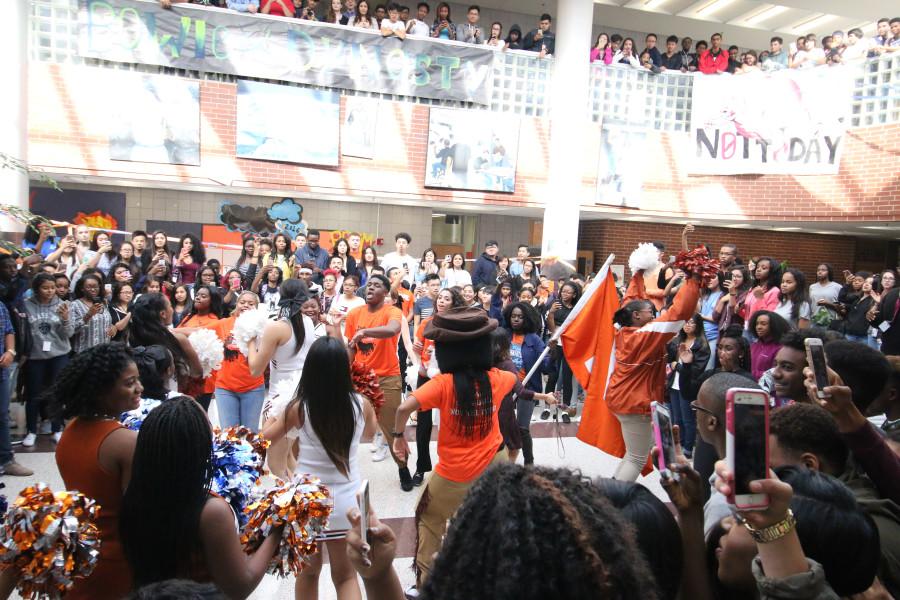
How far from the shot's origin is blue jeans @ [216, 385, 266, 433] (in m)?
4.99

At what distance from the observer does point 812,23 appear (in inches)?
653

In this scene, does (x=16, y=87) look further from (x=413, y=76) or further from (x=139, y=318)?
(x=139, y=318)

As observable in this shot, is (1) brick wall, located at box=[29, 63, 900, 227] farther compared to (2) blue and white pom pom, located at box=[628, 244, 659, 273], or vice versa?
(1) brick wall, located at box=[29, 63, 900, 227]

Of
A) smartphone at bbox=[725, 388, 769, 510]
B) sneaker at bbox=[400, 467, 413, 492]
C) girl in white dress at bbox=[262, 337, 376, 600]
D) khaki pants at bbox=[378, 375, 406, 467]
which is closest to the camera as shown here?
smartphone at bbox=[725, 388, 769, 510]

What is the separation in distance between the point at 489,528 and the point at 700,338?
16.8 feet

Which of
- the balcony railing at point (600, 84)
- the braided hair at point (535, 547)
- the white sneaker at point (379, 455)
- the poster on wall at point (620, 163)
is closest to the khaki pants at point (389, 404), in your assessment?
the white sneaker at point (379, 455)

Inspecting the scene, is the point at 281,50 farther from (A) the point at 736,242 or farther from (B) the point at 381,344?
(A) the point at 736,242

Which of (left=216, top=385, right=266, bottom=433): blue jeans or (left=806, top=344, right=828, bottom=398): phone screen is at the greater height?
(left=806, top=344, right=828, bottom=398): phone screen

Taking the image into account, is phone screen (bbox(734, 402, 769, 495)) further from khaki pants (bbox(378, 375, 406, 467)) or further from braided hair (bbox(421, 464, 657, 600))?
khaki pants (bbox(378, 375, 406, 467))

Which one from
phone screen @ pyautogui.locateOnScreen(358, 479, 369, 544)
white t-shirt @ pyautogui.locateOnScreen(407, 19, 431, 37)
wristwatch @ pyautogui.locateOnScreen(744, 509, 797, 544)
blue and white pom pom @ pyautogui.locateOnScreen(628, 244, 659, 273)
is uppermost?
white t-shirt @ pyautogui.locateOnScreen(407, 19, 431, 37)

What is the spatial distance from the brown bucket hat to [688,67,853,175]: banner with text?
11446mm

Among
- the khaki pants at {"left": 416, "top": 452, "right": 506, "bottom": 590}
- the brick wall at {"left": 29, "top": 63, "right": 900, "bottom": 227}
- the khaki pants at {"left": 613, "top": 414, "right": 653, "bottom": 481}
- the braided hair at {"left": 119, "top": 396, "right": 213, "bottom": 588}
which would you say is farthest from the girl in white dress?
the brick wall at {"left": 29, "top": 63, "right": 900, "bottom": 227}

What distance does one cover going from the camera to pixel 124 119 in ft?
35.4

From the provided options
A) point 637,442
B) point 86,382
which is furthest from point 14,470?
point 637,442
